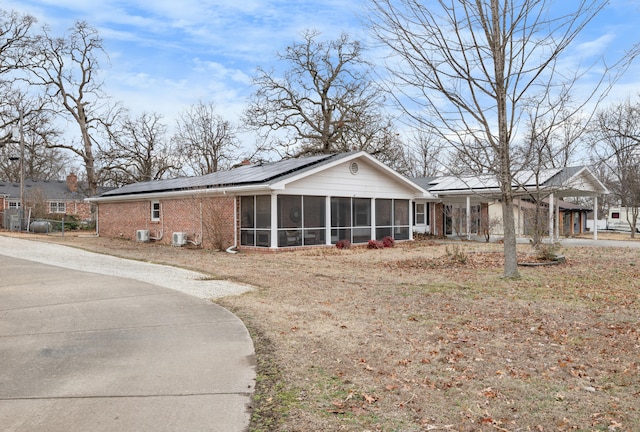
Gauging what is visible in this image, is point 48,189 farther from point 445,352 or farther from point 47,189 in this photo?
point 445,352

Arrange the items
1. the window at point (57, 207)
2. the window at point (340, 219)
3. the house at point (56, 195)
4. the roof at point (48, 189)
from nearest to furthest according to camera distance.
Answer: the window at point (340, 219)
the house at point (56, 195)
the roof at point (48, 189)
the window at point (57, 207)

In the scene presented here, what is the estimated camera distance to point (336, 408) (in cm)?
384

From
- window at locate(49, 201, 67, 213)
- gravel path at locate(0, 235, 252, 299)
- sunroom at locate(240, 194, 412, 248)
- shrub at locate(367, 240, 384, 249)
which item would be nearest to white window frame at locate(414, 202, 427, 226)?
Result: sunroom at locate(240, 194, 412, 248)

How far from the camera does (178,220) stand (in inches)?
864

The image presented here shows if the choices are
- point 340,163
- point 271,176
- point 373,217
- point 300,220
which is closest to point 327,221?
point 300,220

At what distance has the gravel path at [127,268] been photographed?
32.1 ft

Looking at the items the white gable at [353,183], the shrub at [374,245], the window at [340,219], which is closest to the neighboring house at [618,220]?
the white gable at [353,183]

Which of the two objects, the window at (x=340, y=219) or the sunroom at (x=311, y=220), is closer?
the sunroom at (x=311, y=220)

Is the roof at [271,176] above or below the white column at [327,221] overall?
above

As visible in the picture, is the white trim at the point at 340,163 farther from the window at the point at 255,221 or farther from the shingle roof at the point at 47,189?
the shingle roof at the point at 47,189

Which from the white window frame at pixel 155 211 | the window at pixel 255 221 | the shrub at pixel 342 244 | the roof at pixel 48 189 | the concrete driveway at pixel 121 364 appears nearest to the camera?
the concrete driveway at pixel 121 364

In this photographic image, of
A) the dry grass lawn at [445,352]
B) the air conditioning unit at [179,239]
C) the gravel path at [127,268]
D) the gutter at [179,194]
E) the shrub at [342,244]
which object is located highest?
the gutter at [179,194]

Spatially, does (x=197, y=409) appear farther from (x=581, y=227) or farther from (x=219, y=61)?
(x=581, y=227)

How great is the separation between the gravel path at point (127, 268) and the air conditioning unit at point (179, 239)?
13.0 feet
